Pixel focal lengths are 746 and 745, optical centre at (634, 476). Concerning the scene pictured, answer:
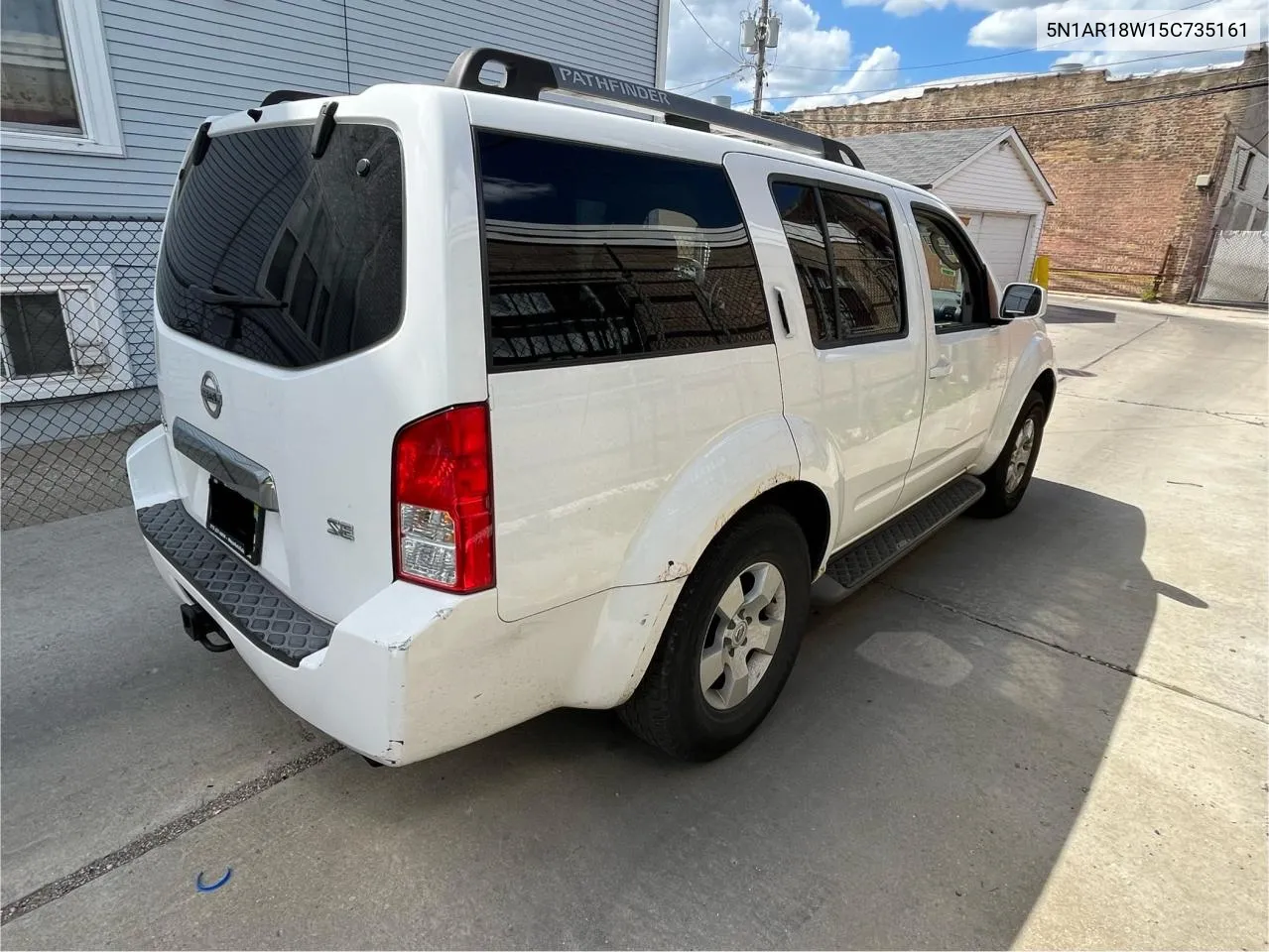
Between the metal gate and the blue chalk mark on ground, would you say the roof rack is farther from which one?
the metal gate

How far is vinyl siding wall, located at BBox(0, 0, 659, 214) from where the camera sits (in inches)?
226

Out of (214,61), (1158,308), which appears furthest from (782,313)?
(1158,308)

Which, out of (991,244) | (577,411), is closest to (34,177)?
(577,411)

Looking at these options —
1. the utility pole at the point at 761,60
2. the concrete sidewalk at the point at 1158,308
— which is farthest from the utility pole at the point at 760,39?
the concrete sidewalk at the point at 1158,308

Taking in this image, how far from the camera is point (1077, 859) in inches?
87.0

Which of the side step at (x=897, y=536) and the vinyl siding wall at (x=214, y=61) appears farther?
the vinyl siding wall at (x=214, y=61)

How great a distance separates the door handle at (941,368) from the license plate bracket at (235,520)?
9.03 ft

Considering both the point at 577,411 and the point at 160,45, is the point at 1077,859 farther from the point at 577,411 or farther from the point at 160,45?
the point at 160,45

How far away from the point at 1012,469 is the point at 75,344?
725 centimetres

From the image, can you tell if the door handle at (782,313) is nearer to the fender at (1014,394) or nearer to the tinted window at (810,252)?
the tinted window at (810,252)

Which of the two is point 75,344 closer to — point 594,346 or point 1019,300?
point 594,346

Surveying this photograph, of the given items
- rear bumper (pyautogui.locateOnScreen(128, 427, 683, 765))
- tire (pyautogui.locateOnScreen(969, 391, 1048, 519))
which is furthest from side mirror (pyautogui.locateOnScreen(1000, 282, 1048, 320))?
rear bumper (pyautogui.locateOnScreen(128, 427, 683, 765))

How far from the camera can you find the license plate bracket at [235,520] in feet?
7.09

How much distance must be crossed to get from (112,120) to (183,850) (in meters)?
6.03
